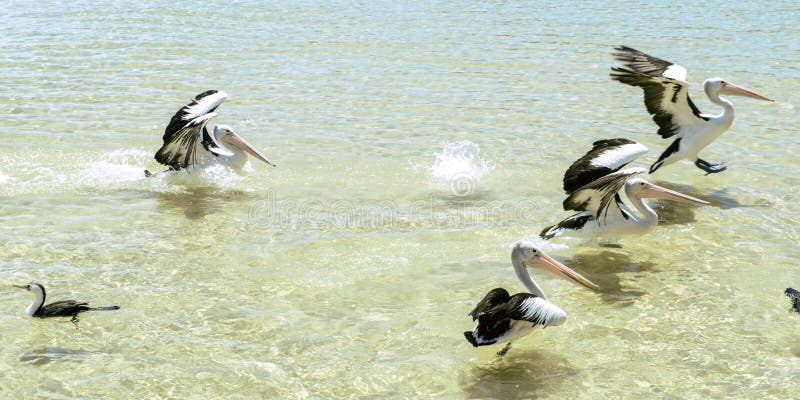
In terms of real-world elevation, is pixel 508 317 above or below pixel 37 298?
above

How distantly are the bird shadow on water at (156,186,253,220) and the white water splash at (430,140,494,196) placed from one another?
1842 millimetres

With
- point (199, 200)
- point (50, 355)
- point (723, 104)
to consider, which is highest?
point (723, 104)

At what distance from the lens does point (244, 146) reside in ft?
27.0

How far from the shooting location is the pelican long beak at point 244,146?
26.8 ft

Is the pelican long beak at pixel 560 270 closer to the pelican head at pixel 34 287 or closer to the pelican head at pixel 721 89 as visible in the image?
the pelican head at pixel 34 287

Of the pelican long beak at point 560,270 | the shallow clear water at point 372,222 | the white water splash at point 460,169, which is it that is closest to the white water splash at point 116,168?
the shallow clear water at point 372,222

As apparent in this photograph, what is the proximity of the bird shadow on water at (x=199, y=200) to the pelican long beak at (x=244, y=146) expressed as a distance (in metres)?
0.39

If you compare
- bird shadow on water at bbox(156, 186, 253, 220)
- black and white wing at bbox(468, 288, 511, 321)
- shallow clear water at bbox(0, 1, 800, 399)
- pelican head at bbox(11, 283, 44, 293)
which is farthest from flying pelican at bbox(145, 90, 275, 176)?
black and white wing at bbox(468, 288, 511, 321)

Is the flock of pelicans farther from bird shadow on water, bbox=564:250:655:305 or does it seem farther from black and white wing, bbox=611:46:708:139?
bird shadow on water, bbox=564:250:655:305

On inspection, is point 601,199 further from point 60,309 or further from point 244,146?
point 60,309

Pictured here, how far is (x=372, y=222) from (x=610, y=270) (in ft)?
6.45

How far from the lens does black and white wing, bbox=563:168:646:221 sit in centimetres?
602

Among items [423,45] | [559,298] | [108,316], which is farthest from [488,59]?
[108,316]

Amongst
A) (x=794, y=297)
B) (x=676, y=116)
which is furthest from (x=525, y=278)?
(x=676, y=116)
